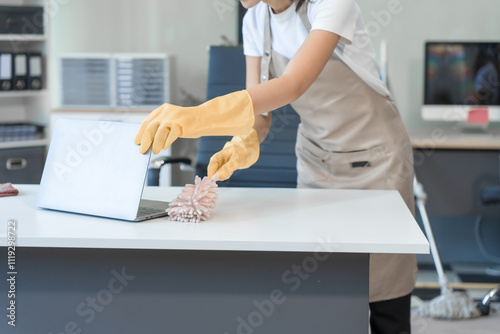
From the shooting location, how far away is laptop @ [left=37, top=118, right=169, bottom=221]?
1.16m

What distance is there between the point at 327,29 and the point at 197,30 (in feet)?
7.44

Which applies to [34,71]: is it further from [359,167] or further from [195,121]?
[195,121]

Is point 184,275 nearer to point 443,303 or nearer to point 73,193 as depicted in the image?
point 73,193

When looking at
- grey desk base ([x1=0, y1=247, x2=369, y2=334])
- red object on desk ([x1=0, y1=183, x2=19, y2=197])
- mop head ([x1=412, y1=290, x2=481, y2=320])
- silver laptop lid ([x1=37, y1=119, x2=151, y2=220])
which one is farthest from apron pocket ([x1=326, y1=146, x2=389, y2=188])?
mop head ([x1=412, y1=290, x2=481, y2=320])

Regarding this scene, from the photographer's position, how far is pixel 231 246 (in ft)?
3.37

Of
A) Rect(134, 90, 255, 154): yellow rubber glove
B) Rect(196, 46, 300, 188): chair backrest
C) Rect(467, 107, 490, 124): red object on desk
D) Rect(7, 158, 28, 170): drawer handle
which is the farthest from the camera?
Rect(7, 158, 28, 170): drawer handle

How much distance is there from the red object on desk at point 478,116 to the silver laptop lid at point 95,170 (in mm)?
2251

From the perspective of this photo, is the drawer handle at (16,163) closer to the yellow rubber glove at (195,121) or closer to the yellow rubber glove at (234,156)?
the yellow rubber glove at (234,156)

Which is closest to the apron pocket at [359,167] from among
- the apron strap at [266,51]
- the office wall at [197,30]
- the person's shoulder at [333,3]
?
the apron strap at [266,51]

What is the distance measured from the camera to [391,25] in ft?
10.8

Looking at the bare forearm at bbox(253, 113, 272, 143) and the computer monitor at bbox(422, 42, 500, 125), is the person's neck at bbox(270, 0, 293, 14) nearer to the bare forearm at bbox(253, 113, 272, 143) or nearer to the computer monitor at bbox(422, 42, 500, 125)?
the bare forearm at bbox(253, 113, 272, 143)

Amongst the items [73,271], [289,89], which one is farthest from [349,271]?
[73,271]

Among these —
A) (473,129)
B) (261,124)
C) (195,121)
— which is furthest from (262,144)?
(473,129)

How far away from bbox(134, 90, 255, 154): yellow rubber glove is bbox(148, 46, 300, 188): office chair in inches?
41.1
